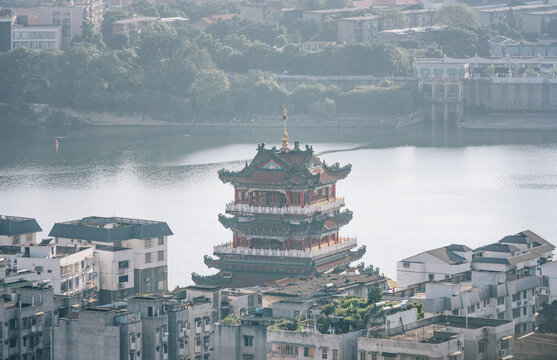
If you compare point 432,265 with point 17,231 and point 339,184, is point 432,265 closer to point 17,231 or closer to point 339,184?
point 17,231

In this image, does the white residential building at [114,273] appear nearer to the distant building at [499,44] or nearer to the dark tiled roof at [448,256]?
the dark tiled roof at [448,256]

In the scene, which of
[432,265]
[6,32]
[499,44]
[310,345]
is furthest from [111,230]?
[499,44]

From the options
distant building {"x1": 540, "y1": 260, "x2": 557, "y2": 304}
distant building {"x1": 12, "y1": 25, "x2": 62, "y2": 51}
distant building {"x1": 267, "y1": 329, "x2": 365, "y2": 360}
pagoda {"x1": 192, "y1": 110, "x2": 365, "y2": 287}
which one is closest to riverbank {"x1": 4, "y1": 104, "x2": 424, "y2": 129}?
distant building {"x1": 12, "y1": 25, "x2": 62, "y2": 51}

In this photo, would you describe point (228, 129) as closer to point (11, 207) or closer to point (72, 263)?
point (11, 207)

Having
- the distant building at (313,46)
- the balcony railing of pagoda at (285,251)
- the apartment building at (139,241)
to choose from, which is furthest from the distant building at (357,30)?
the apartment building at (139,241)

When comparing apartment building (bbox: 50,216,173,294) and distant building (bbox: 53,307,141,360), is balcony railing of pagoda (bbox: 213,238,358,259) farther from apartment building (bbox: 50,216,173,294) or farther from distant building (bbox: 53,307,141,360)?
distant building (bbox: 53,307,141,360)

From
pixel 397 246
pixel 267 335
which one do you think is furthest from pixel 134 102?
pixel 267 335
